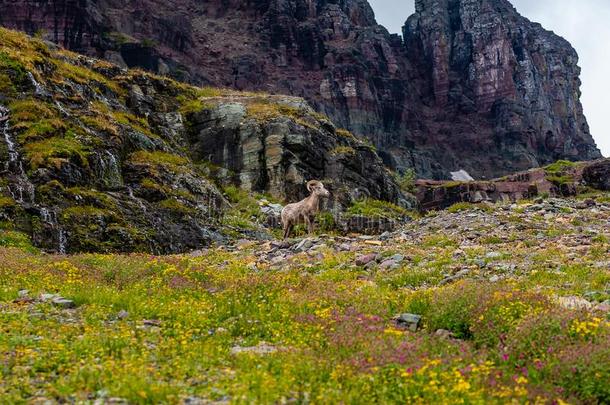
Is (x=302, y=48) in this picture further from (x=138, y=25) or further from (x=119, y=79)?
(x=119, y=79)

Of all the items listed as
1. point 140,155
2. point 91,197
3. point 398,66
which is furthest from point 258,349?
point 398,66

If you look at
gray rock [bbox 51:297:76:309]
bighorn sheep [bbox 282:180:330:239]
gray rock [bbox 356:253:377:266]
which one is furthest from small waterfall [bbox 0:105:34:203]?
gray rock [bbox 356:253:377:266]

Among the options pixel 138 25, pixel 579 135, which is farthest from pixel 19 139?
pixel 579 135

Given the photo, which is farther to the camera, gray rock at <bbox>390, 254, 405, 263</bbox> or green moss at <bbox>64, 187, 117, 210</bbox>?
green moss at <bbox>64, 187, 117, 210</bbox>

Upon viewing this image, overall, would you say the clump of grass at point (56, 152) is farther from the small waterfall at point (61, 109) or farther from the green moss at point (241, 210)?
the green moss at point (241, 210)

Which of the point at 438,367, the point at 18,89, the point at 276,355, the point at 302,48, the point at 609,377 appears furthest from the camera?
the point at 302,48

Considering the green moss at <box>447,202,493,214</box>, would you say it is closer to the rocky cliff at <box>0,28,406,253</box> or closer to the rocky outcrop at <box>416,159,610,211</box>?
the rocky cliff at <box>0,28,406,253</box>

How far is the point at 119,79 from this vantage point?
131ft

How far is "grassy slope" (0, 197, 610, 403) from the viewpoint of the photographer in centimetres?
660

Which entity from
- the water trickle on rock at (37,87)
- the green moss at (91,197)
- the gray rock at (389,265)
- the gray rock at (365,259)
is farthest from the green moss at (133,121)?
the gray rock at (389,265)

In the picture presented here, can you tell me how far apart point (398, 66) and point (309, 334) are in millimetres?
174169

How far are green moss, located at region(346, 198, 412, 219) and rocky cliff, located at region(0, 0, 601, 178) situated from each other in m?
86.0

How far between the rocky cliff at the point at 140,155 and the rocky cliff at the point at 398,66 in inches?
3108

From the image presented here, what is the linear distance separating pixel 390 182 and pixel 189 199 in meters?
25.1
